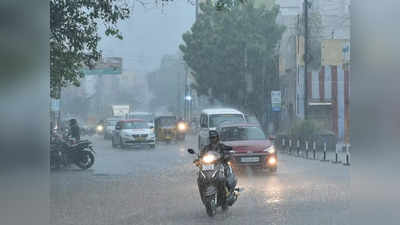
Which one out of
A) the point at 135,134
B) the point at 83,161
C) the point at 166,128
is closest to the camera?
the point at 83,161

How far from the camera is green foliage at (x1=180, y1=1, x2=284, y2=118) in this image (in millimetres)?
49250

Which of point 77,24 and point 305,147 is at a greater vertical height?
point 77,24

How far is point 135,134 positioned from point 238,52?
14.9m

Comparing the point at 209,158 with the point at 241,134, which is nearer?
the point at 209,158

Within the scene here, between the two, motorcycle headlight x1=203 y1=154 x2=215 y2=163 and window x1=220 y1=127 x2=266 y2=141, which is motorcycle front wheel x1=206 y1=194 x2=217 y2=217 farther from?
window x1=220 y1=127 x2=266 y2=141

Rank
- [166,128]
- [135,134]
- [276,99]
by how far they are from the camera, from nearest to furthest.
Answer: [276,99] → [135,134] → [166,128]

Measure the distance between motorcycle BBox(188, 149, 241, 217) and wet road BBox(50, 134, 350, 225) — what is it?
0.27 m

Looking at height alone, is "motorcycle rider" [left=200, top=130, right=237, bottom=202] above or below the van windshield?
below

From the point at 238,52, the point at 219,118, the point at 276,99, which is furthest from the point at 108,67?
the point at 219,118

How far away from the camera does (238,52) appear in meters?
49.4

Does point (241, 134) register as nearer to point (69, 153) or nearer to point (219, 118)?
point (69, 153)

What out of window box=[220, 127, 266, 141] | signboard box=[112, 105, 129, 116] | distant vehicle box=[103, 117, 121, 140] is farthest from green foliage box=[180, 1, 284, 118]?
window box=[220, 127, 266, 141]

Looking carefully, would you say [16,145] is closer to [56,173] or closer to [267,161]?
[267,161]

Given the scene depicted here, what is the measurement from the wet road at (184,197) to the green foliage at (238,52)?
85.8 ft
